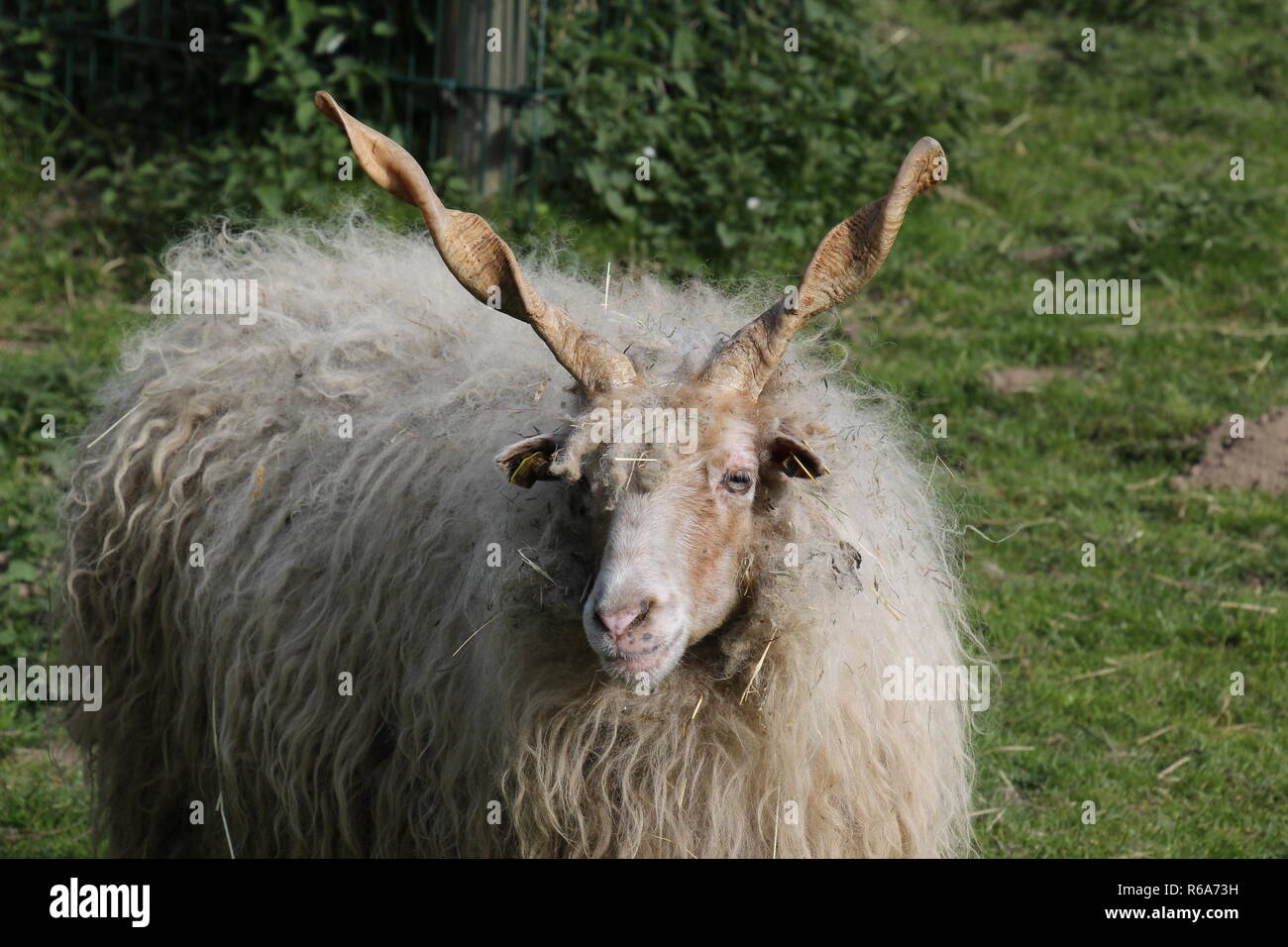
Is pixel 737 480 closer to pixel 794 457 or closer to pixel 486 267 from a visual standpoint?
pixel 794 457

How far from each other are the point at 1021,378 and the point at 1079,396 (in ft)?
0.97

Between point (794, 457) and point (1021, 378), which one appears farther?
point (1021, 378)

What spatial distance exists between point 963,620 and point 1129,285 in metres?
4.40

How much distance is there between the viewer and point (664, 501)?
3.22m

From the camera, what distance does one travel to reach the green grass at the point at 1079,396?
16.9 ft

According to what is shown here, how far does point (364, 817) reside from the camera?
13.1 ft

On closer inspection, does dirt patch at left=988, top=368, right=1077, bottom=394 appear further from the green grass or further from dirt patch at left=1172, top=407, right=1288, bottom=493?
dirt patch at left=1172, top=407, right=1288, bottom=493

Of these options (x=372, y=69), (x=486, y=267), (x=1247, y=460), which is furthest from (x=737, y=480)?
(x=372, y=69)

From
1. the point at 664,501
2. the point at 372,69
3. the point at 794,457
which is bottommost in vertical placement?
the point at 664,501

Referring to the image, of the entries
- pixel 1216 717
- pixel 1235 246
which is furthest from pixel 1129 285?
pixel 1216 717

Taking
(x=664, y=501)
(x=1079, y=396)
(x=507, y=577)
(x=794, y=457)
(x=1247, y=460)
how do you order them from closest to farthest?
(x=664, y=501) < (x=794, y=457) < (x=507, y=577) < (x=1247, y=460) < (x=1079, y=396)

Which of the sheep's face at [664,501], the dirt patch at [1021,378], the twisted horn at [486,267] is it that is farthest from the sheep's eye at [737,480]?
the dirt patch at [1021,378]

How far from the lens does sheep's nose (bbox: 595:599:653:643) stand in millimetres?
3062

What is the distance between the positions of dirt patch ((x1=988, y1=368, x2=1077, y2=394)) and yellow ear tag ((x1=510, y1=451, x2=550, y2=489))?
416cm
